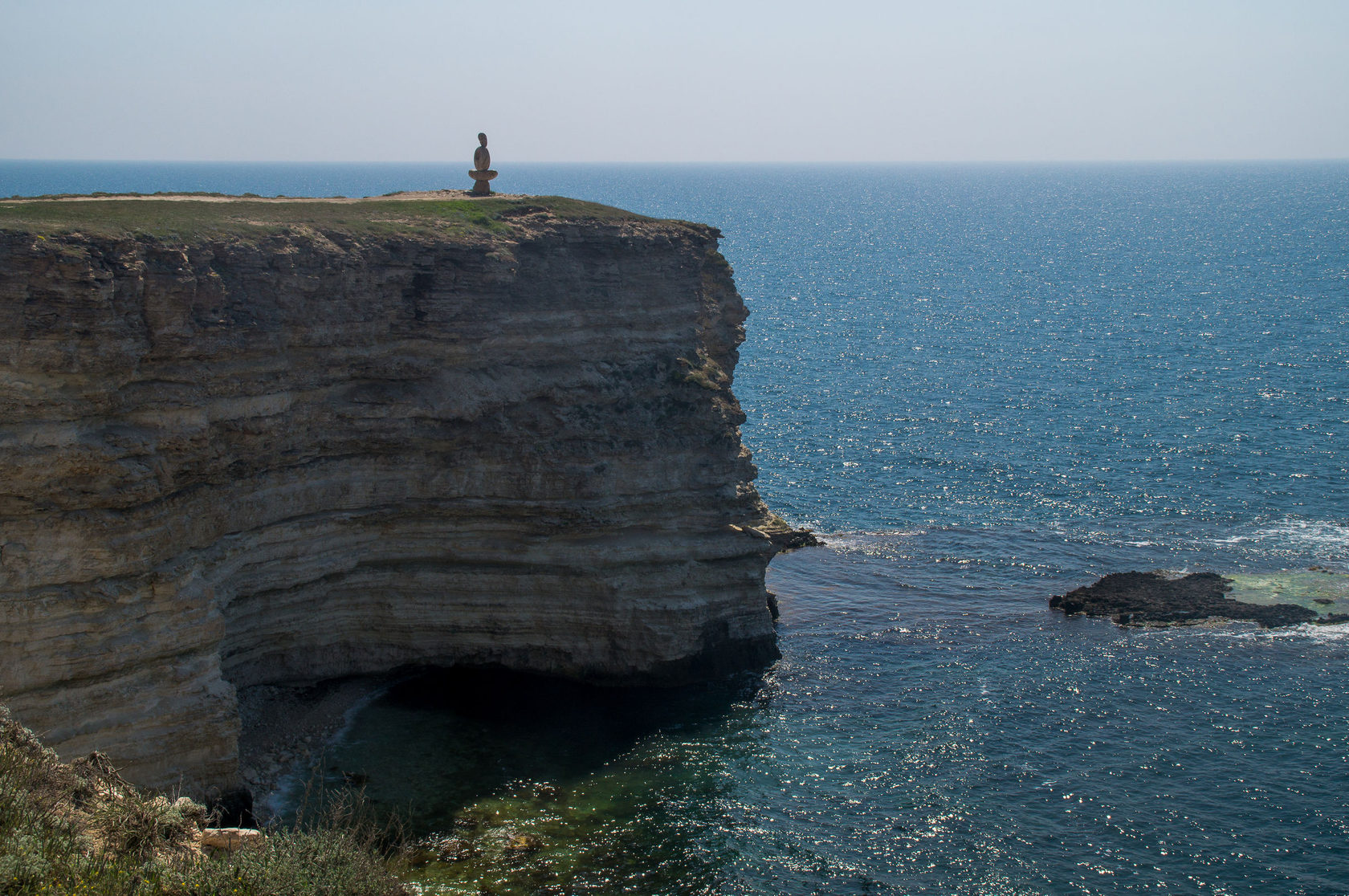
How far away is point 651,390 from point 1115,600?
20.0 metres

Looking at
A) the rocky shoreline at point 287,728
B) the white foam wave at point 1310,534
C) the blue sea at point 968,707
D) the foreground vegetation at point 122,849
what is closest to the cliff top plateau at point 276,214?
the rocky shoreline at point 287,728

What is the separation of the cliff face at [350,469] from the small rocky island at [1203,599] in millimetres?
14419

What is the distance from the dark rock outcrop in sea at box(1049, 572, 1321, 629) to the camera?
1700 inches

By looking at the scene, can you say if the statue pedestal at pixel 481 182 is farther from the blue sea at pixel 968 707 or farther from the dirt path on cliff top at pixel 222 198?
the blue sea at pixel 968 707

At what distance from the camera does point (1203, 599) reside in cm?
4453

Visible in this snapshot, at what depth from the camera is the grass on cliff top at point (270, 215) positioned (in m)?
29.3

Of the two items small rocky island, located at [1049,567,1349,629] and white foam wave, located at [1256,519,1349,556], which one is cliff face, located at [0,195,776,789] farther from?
white foam wave, located at [1256,519,1349,556]

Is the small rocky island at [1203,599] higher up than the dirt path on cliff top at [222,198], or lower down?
lower down

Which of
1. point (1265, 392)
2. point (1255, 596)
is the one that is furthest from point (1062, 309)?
point (1255, 596)

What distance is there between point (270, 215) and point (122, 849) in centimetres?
2207

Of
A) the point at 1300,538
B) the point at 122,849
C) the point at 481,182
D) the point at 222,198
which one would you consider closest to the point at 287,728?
the point at 122,849

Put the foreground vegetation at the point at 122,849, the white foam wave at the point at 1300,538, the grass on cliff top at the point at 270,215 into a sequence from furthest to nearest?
the white foam wave at the point at 1300,538 < the grass on cliff top at the point at 270,215 < the foreground vegetation at the point at 122,849

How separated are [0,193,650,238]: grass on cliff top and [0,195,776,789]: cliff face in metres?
0.31

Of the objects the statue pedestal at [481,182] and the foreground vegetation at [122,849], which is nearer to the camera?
the foreground vegetation at [122,849]
